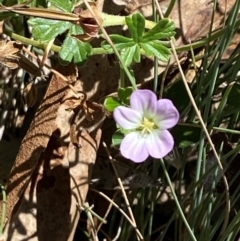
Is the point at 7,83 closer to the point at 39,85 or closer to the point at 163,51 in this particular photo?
the point at 39,85

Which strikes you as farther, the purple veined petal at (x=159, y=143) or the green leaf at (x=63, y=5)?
the green leaf at (x=63, y=5)

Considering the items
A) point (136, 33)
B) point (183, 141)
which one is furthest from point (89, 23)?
point (183, 141)

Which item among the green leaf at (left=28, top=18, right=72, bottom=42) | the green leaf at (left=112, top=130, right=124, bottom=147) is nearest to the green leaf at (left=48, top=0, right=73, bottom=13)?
the green leaf at (left=28, top=18, right=72, bottom=42)

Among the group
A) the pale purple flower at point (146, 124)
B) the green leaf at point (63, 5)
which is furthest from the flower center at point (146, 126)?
the green leaf at point (63, 5)

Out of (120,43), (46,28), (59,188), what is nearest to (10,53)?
(46,28)

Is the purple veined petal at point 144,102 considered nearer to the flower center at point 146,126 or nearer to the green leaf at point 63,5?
the flower center at point 146,126

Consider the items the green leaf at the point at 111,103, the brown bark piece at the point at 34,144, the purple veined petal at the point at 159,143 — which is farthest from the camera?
the brown bark piece at the point at 34,144
